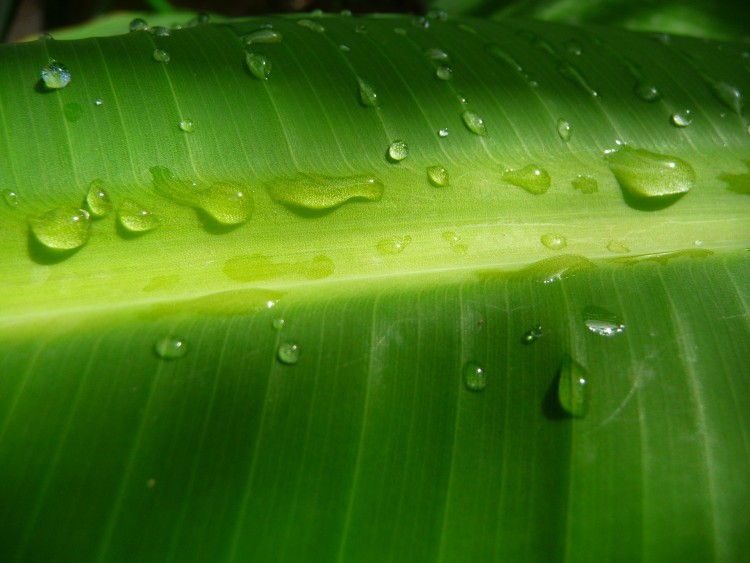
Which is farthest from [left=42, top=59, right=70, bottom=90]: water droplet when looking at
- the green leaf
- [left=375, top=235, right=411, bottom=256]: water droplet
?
[left=375, top=235, right=411, bottom=256]: water droplet

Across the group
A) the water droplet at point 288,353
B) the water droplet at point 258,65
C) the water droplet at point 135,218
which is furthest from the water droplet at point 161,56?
the water droplet at point 288,353

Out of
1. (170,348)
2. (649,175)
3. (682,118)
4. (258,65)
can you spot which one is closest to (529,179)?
(649,175)

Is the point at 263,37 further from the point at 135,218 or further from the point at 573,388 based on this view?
the point at 573,388

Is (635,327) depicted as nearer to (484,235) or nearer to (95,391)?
(484,235)

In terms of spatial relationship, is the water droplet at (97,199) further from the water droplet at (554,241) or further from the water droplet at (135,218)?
the water droplet at (554,241)

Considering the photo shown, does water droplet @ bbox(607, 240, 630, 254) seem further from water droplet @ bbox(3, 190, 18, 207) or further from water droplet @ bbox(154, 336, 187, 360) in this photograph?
water droplet @ bbox(3, 190, 18, 207)

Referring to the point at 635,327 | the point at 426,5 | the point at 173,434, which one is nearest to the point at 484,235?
the point at 635,327
